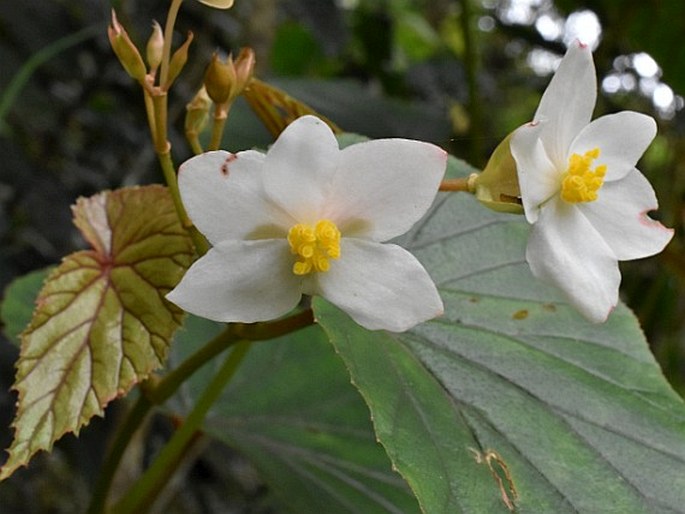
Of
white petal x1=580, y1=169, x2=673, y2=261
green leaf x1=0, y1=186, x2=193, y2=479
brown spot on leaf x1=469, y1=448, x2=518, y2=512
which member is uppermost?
white petal x1=580, y1=169, x2=673, y2=261

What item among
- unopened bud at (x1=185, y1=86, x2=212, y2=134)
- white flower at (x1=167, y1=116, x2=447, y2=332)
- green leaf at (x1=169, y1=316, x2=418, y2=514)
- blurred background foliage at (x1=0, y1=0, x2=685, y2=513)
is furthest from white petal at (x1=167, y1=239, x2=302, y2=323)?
blurred background foliage at (x1=0, y1=0, x2=685, y2=513)

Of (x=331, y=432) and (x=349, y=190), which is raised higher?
(x=349, y=190)

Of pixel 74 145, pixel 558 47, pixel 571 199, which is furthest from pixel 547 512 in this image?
pixel 74 145

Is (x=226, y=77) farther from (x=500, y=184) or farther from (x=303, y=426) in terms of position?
(x=303, y=426)

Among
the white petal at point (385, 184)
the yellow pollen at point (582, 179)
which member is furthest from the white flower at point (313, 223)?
the yellow pollen at point (582, 179)

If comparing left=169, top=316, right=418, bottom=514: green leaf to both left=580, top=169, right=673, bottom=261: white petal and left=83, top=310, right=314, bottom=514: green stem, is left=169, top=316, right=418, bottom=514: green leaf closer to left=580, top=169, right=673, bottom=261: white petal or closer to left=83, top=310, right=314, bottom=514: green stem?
left=83, top=310, right=314, bottom=514: green stem

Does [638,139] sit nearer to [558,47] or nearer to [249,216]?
[249,216]

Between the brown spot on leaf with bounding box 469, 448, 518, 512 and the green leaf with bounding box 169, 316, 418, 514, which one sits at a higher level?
the brown spot on leaf with bounding box 469, 448, 518, 512
